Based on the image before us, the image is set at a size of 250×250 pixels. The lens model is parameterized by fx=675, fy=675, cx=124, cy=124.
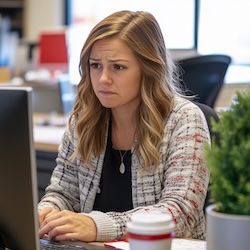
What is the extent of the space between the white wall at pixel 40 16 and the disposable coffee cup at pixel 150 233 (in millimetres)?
6834

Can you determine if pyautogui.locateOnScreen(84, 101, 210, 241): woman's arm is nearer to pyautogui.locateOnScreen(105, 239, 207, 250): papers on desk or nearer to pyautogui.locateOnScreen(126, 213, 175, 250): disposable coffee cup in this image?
pyautogui.locateOnScreen(105, 239, 207, 250): papers on desk

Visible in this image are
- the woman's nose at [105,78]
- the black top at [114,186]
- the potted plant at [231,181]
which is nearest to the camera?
the potted plant at [231,181]

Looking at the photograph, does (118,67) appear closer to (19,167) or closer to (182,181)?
(182,181)

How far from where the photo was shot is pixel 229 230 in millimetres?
1094

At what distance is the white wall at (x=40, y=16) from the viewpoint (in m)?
7.73

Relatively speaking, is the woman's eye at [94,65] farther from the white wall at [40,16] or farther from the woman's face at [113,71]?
the white wall at [40,16]

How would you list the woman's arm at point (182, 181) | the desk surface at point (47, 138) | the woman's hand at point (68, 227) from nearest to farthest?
the woman's hand at point (68, 227)
the woman's arm at point (182, 181)
the desk surface at point (47, 138)

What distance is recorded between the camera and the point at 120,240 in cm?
159

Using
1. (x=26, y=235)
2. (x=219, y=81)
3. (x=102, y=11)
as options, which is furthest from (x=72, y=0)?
(x=26, y=235)

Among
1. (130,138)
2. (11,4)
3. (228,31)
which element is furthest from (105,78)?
(11,4)

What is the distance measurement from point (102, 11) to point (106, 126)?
539 centimetres

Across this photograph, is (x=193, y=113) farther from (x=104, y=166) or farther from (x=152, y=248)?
(x=152, y=248)

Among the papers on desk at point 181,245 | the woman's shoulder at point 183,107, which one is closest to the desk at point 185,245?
the papers on desk at point 181,245

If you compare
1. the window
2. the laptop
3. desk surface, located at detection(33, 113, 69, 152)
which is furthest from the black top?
the window
